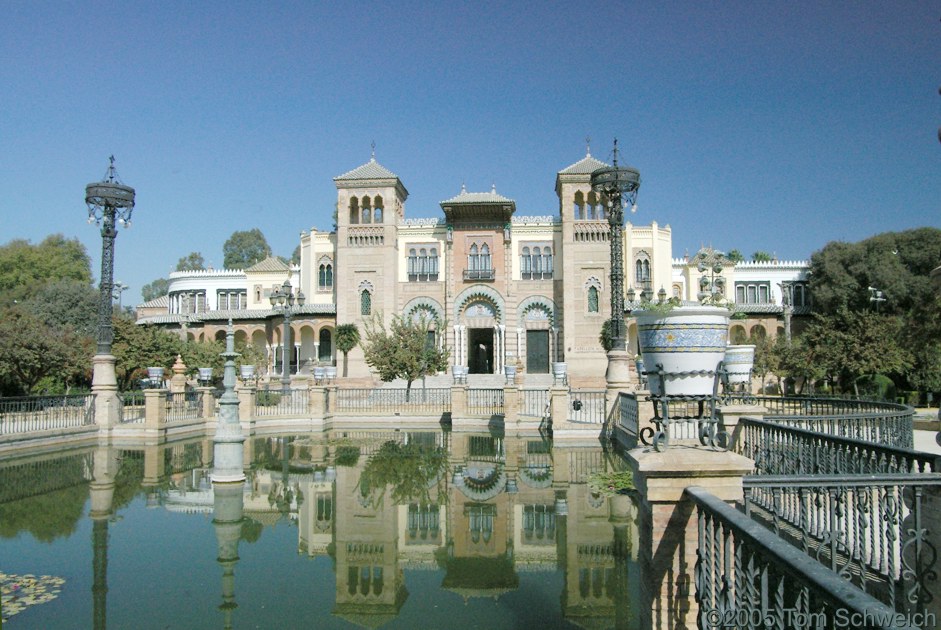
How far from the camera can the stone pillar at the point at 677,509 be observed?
3721 millimetres

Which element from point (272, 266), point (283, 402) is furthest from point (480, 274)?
point (283, 402)

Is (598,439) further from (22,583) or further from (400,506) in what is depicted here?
(22,583)

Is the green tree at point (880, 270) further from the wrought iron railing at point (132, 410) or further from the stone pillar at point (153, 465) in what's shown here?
the stone pillar at point (153, 465)

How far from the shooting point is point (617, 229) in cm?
2048

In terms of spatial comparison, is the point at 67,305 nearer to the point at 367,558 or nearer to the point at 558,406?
the point at 558,406

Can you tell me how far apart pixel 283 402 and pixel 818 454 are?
21866 mm

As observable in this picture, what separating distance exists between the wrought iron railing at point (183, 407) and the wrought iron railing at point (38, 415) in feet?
7.36

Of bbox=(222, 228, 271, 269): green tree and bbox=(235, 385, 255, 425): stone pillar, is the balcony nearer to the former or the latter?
bbox=(235, 385, 255, 425): stone pillar

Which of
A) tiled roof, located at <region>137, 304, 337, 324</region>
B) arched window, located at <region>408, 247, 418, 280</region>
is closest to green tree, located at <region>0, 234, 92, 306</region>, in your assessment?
tiled roof, located at <region>137, 304, 337, 324</region>

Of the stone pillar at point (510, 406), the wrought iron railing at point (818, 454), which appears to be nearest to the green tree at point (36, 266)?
the stone pillar at point (510, 406)

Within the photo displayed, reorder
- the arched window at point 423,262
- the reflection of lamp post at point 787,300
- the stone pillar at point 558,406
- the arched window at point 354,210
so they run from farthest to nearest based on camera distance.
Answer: the arched window at point 423,262 < the arched window at point 354,210 < the reflection of lamp post at point 787,300 < the stone pillar at point 558,406

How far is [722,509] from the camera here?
3076 millimetres

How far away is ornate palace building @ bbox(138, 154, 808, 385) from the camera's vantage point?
4138 centimetres

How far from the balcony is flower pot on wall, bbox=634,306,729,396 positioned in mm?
38335
